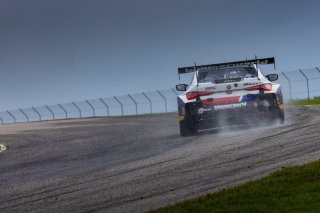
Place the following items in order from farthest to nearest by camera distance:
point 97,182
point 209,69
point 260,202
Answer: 1. point 209,69
2. point 97,182
3. point 260,202

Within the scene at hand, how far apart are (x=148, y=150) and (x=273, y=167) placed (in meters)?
5.68

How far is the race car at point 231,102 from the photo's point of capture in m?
16.9

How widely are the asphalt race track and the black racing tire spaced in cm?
38

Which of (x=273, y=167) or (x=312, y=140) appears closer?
(x=273, y=167)

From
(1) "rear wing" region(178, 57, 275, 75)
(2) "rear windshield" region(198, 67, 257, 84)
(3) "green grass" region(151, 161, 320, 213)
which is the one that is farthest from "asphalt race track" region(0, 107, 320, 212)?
(1) "rear wing" region(178, 57, 275, 75)

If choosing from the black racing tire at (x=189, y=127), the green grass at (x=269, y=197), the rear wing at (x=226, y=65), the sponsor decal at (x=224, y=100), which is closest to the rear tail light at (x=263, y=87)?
the sponsor decal at (x=224, y=100)

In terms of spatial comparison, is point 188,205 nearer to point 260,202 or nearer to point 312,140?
point 260,202

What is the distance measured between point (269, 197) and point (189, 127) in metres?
9.50

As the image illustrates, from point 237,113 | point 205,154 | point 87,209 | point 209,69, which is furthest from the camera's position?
point 209,69

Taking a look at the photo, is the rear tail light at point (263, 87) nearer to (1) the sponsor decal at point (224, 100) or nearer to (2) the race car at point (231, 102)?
(2) the race car at point (231, 102)

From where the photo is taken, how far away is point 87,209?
8859 millimetres

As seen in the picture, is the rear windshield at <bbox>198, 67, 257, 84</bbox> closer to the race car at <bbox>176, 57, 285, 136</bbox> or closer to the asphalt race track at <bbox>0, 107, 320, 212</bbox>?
the race car at <bbox>176, 57, 285, 136</bbox>

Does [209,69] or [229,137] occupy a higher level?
[209,69]

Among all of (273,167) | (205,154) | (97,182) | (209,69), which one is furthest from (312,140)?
(209,69)
